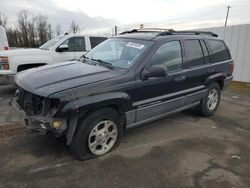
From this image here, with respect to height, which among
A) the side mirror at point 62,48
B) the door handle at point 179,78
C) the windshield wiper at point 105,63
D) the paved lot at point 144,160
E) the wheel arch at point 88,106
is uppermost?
the side mirror at point 62,48

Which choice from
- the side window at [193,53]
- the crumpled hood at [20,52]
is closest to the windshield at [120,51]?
the side window at [193,53]

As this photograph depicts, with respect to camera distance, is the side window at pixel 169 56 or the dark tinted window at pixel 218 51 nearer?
the side window at pixel 169 56

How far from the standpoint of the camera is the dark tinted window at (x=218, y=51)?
4.82 metres

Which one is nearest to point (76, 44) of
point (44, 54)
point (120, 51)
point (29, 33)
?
point (44, 54)

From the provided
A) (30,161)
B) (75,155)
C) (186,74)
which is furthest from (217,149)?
(30,161)

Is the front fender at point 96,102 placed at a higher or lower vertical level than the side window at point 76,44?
lower

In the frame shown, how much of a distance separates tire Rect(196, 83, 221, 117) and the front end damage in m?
3.38

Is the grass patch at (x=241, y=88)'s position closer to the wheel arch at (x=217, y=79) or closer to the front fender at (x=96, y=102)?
the wheel arch at (x=217, y=79)

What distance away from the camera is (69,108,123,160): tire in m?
2.88

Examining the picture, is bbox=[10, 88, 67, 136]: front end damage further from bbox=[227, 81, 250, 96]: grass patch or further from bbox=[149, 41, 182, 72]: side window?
bbox=[227, 81, 250, 96]: grass patch

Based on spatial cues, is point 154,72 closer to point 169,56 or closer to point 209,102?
point 169,56

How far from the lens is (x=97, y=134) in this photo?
3070mm

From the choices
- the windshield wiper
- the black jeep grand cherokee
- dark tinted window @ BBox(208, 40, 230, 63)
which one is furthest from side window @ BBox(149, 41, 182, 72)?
dark tinted window @ BBox(208, 40, 230, 63)

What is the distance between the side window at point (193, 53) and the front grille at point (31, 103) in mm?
2804
